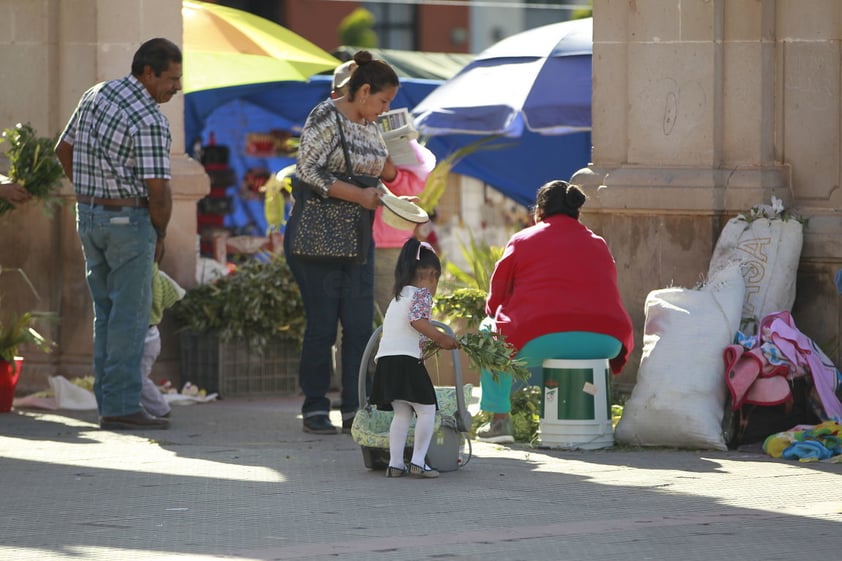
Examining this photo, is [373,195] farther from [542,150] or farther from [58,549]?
→ [542,150]

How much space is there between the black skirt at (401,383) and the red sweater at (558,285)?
1.17 metres

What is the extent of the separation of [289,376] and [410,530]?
203 inches

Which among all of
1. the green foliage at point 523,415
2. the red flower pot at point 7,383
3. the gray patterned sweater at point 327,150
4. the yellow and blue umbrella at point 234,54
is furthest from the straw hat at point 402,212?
the yellow and blue umbrella at point 234,54

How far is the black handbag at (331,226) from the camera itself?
8484mm

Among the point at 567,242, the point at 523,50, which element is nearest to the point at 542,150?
the point at 523,50

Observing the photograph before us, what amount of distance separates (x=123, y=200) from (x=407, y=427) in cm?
230

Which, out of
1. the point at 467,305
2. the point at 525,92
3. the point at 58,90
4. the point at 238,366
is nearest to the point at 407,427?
the point at 467,305

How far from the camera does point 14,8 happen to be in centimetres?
1041

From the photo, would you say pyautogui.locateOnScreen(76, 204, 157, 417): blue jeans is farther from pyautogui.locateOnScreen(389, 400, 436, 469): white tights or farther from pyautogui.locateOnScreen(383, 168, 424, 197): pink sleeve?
pyautogui.locateOnScreen(389, 400, 436, 469): white tights

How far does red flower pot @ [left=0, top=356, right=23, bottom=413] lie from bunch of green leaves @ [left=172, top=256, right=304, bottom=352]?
1394 millimetres

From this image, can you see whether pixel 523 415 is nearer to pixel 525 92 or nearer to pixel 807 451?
pixel 807 451

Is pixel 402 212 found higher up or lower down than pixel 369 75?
lower down

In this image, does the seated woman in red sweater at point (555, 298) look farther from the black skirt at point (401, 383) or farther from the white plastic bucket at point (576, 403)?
the black skirt at point (401, 383)

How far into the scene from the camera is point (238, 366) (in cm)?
1073
